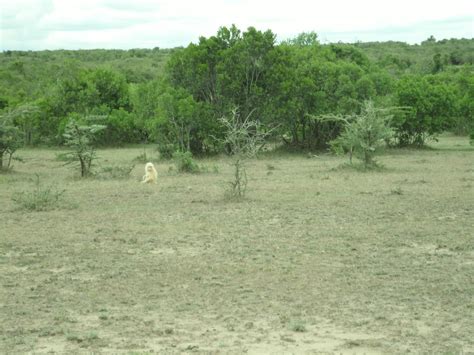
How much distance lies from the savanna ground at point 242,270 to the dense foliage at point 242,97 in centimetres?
1010

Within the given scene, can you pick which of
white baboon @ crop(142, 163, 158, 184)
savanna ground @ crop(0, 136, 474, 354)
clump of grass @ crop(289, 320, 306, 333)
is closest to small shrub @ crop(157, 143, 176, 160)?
white baboon @ crop(142, 163, 158, 184)

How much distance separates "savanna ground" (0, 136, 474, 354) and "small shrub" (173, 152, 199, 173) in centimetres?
368

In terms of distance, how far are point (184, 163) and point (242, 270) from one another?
13153mm

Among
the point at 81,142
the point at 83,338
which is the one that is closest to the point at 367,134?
the point at 81,142

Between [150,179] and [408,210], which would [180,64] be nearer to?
[150,179]

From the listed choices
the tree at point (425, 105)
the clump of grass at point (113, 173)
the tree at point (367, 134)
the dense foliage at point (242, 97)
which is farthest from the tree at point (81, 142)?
the tree at point (425, 105)

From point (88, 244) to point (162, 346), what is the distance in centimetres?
542

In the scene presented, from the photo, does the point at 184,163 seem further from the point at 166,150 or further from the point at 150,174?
the point at 166,150

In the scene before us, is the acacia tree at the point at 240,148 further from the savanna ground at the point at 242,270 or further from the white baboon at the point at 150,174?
the white baboon at the point at 150,174

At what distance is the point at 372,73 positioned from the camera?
33.7 metres

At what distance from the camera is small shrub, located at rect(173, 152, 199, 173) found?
913 inches

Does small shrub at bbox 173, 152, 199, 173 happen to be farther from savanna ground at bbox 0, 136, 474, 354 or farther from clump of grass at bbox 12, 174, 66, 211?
clump of grass at bbox 12, 174, 66, 211

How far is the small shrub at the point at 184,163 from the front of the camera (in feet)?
76.0

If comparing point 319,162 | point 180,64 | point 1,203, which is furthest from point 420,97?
point 1,203
